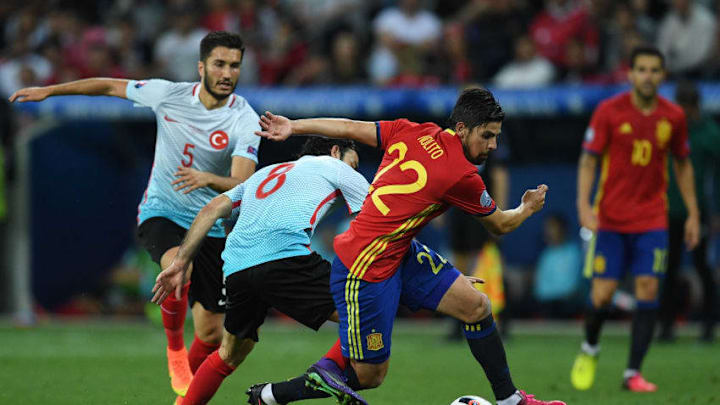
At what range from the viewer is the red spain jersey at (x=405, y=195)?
5.82 metres

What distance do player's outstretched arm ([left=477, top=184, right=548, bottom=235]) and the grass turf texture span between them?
1856 millimetres

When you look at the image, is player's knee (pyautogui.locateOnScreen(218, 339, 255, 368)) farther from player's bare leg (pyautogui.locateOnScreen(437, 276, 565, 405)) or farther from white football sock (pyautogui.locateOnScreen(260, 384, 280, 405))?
player's bare leg (pyautogui.locateOnScreen(437, 276, 565, 405))

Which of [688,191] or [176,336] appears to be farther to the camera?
[688,191]

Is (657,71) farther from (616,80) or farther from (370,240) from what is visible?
(616,80)

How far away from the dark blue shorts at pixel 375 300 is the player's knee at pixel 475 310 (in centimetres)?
16

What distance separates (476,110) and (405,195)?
0.60 m

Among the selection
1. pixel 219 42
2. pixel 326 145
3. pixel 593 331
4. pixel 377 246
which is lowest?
pixel 593 331

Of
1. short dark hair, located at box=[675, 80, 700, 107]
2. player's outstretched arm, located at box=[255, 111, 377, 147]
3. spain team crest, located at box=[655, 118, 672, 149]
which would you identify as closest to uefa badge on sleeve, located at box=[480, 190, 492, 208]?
player's outstretched arm, located at box=[255, 111, 377, 147]

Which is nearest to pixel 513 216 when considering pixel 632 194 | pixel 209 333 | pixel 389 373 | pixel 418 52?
pixel 209 333

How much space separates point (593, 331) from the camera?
28.0 ft

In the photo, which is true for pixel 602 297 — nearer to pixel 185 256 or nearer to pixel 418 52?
pixel 185 256

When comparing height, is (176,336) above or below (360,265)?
below

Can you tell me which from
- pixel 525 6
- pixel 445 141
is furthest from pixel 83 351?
pixel 525 6

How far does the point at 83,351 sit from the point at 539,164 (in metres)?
7.09
